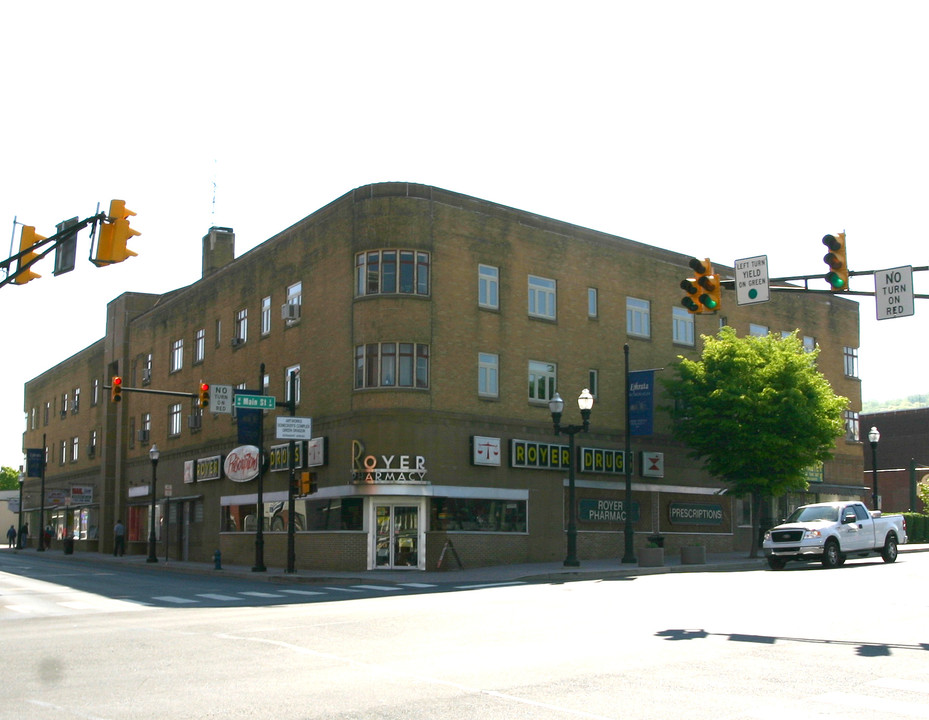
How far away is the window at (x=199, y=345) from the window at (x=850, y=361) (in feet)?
108

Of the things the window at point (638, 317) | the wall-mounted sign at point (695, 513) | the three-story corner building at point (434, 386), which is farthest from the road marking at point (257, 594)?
the wall-mounted sign at point (695, 513)

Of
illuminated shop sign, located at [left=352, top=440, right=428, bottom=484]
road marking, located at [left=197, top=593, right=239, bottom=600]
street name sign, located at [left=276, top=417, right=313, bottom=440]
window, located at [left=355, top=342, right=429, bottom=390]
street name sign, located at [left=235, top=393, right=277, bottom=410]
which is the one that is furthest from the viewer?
window, located at [left=355, top=342, right=429, bottom=390]

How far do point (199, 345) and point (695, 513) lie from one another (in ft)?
81.3

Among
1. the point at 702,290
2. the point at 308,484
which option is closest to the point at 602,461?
the point at 308,484

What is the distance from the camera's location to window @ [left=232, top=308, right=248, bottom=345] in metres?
45.2

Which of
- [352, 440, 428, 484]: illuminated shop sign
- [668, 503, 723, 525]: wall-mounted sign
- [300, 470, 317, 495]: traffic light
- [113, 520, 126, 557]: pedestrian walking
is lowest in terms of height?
[113, 520, 126, 557]: pedestrian walking

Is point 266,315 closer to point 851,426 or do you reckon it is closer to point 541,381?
point 541,381

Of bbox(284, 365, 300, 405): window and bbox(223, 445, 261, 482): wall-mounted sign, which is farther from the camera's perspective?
bbox(223, 445, 261, 482): wall-mounted sign

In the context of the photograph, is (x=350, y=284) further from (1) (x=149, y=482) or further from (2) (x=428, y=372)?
(1) (x=149, y=482)

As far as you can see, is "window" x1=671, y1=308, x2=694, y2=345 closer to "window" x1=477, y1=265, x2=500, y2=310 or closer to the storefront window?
"window" x1=477, y1=265, x2=500, y2=310

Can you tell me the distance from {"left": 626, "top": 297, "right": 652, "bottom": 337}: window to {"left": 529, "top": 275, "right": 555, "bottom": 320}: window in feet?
14.3

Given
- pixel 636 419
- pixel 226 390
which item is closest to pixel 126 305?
pixel 226 390

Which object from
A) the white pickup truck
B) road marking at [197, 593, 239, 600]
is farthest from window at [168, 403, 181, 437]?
the white pickup truck

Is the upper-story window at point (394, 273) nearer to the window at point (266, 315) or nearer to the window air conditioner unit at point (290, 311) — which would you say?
the window air conditioner unit at point (290, 311)
